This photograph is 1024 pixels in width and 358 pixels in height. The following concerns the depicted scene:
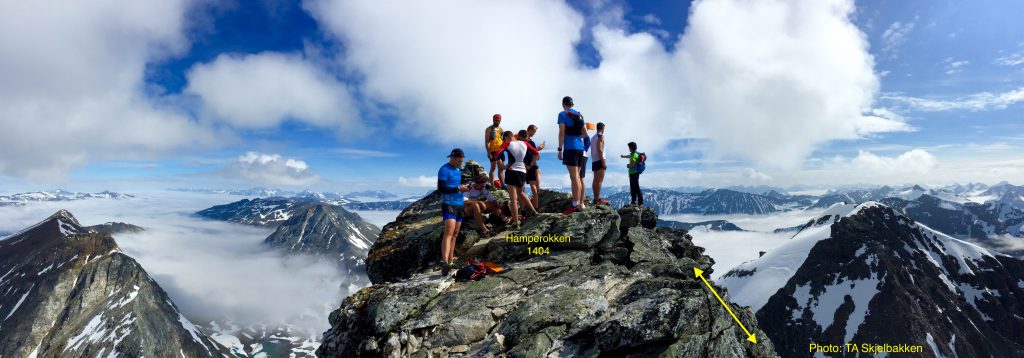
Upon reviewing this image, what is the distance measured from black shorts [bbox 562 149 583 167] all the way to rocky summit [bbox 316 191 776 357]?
274 cm

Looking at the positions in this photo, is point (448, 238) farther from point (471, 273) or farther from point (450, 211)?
point (471, 273)

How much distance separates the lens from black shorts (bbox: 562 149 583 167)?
19.6m

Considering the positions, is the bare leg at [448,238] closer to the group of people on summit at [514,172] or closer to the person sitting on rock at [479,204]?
the group of people on summit at [514,172]

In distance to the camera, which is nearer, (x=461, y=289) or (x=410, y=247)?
(x=461, y=289)

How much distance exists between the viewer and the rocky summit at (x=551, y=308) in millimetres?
11711

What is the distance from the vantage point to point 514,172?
1809 cm

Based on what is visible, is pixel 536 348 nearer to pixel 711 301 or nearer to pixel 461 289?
pixel 461 289

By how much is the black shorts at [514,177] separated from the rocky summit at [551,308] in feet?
8.45

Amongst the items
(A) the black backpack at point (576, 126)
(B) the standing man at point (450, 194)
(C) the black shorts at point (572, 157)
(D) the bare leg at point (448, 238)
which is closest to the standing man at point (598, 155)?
(A) the black backpack at point (576, 126)

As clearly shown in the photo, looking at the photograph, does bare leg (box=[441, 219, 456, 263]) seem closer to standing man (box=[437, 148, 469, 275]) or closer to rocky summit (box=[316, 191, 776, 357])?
standing man (box=[437, 148, 469, 275])

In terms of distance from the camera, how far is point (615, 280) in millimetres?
15953

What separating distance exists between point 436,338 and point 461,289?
2.70 metres

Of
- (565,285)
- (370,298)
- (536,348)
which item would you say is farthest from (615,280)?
(370,298)

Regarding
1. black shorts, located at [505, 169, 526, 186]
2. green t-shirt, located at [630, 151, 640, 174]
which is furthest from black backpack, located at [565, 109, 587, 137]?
green t-shirt, located at [630, 151, 640, 174]
